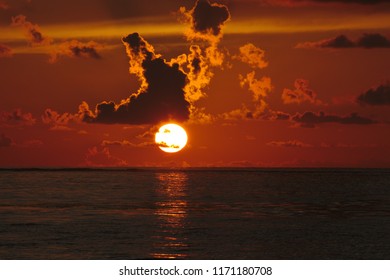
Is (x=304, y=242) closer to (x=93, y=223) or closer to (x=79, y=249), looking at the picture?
(x=79, y=249)

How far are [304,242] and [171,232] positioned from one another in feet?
42.4

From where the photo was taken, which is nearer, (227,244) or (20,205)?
(227,244)

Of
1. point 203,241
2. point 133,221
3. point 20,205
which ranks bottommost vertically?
point 203,241

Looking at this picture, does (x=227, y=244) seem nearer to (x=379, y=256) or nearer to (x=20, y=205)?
(x=379, y=256)

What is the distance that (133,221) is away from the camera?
83.5 metres

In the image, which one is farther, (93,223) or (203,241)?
(93,223)
